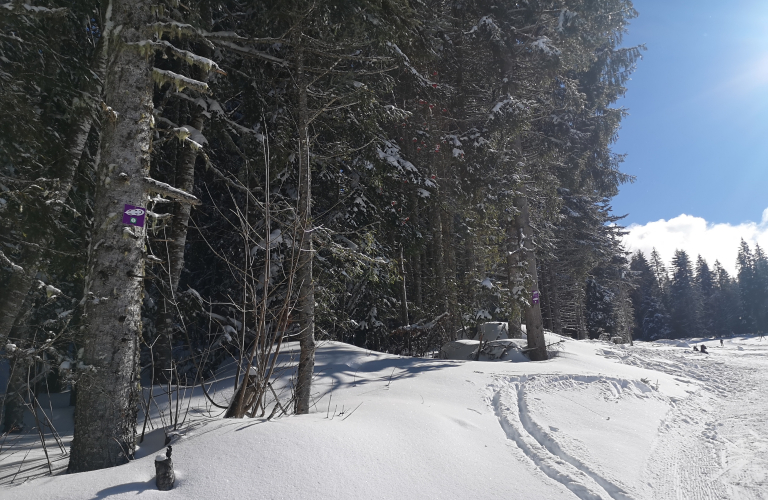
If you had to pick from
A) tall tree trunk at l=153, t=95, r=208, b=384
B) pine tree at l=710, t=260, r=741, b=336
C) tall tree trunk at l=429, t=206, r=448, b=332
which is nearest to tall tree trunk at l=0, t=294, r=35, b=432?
tall tree trunk at l=153, t=95, r=208, b=384

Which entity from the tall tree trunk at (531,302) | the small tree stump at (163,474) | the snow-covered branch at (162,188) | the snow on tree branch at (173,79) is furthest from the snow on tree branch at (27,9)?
the tall tree trunk at (531,302)

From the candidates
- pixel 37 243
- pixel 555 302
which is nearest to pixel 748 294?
pixel 555 302

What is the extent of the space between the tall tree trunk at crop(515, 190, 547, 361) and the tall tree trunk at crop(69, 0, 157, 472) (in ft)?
31.7

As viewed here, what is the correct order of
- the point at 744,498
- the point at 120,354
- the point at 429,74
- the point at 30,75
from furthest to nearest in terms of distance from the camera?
the point at 429,74 < the point at 30,75 < the point at 744,498 < the point at 120,354

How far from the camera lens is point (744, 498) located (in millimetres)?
3861

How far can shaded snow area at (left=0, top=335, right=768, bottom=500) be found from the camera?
2785 mm

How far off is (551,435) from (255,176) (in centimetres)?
481

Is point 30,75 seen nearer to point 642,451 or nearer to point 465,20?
point 642,451

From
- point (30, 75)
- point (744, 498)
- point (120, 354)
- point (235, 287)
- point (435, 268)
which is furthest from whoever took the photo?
point (435, 268)

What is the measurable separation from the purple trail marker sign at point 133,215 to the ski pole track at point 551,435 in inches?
161

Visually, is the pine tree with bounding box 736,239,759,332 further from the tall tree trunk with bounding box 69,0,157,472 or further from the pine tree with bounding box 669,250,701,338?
the tall tree trunk with bounding box 69,0,157,472

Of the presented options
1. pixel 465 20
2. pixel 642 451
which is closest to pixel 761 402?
pixel 642 451

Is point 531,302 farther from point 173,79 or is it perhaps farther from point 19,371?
point 19,371

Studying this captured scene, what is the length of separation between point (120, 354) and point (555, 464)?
3907 millimetres
